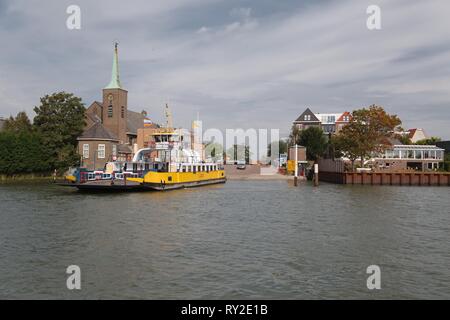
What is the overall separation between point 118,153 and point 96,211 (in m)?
52.9

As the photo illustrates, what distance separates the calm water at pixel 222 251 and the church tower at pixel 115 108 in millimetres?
54028

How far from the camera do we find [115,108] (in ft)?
283

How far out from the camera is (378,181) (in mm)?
70000

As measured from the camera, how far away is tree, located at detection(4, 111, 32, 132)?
81.8 metres

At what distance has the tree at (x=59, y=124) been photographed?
74.2 m

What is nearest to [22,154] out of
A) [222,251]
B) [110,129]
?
[110,129]

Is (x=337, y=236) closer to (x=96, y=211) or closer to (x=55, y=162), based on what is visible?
(x=96, y=211)

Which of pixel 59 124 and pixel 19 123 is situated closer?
pixel 59 124

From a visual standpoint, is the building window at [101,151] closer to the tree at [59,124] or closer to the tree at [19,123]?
Result: the tree at [59,124]

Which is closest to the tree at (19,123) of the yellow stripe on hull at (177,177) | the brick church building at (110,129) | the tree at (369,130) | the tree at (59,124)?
the tree at (59,124)

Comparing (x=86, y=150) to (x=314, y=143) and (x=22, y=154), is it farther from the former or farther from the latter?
(x=314, y=143)

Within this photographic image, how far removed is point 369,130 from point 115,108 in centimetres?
4893
